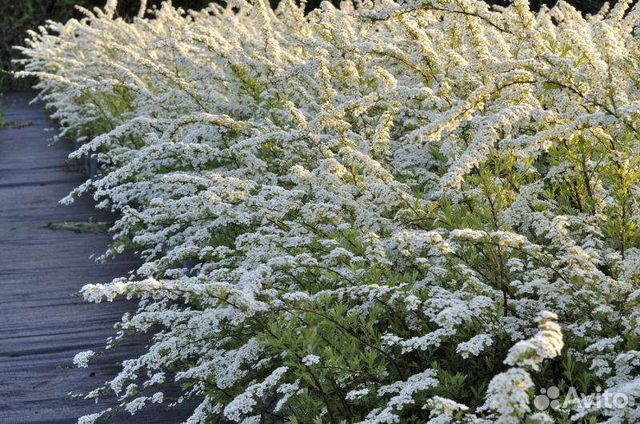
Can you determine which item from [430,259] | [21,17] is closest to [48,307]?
[430,259]

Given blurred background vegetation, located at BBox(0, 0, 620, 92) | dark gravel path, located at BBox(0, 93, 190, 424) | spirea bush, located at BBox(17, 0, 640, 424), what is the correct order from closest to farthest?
spirea bush, located at BBox(17, 0, 640, 424)
dark gravel path, located at BBox(0, 93, 190, 424)
blurred background vegetation, located at BBox(0, 0, 620, 92)

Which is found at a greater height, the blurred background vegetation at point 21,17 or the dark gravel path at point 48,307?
the dark gravel path at point 48,307

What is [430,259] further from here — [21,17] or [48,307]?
[21,17]

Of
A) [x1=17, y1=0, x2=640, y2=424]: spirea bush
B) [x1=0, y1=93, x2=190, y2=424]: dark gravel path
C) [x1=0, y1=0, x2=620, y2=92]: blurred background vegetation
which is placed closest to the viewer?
[x1=17, y1=0, x2=640, y2=424]: spirea bush

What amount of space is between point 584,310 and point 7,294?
14.4ft

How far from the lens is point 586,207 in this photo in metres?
4.17

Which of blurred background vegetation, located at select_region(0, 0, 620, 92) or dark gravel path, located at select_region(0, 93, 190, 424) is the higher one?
dark gravel path, located at select_region(0, 93, 190, 424)

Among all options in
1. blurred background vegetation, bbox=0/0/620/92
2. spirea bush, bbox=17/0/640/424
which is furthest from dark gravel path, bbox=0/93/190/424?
blurred background vegetation, bbox=0/0/620/92

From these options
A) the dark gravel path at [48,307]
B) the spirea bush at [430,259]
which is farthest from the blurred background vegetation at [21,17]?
the spirea bush at [430,259]

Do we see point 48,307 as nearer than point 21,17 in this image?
Yes

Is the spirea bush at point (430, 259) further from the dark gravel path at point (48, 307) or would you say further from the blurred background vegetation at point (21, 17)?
the blurred background vegetation at point (21, 17)

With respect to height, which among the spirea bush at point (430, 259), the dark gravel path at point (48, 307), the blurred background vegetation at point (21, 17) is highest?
the spirea bush at point (430, 259)

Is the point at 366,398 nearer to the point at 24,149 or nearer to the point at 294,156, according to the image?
the point at 294,156

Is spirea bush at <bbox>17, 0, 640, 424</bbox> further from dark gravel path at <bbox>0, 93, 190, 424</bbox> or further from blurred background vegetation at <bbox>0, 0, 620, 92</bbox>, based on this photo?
blurred background vegetation at <bbox>0, 0, 620, 92</bbox>
